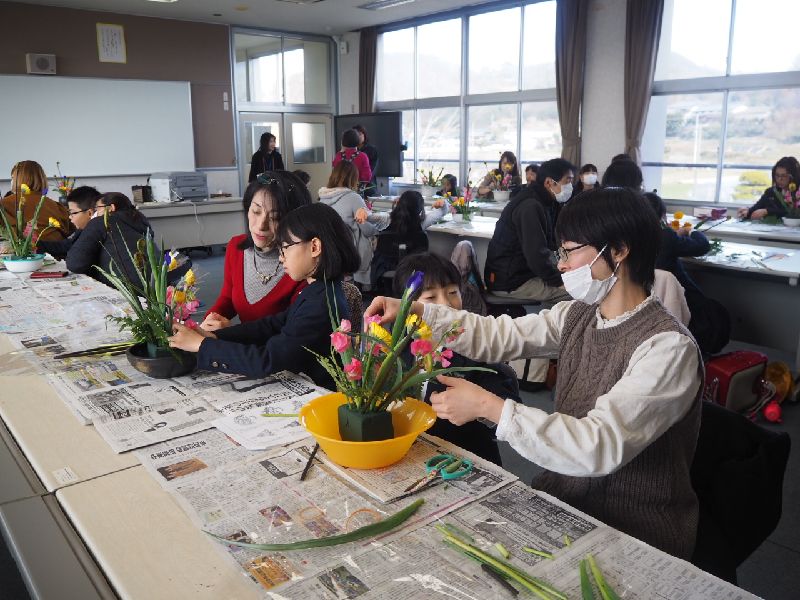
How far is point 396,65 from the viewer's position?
998cm

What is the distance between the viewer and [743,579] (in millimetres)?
2080

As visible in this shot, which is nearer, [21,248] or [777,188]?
[21,248]

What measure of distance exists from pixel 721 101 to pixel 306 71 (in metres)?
6.38

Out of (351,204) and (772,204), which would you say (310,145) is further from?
(772,204)

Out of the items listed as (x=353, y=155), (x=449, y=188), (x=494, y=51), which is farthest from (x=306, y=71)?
(x=449, y=188)

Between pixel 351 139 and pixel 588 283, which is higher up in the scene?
pixel 351 139

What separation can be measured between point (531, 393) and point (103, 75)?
747cm

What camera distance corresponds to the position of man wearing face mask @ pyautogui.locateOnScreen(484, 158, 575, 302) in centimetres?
385

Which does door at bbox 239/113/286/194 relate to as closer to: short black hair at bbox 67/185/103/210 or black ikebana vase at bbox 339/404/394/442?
short black hair at bbox 67/185/103/210


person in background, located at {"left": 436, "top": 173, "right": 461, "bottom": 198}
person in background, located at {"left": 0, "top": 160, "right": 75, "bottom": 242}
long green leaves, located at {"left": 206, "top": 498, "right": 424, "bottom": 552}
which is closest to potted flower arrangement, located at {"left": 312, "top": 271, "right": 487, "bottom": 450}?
long green leaves, located at {"left": 206, "top": 498, "right": 424, "bottom": 552}

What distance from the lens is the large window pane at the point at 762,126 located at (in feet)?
20.6

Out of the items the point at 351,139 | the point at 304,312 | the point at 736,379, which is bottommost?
the point at 736,379

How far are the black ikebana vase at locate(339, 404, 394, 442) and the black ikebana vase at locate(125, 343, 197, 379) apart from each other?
708 mm

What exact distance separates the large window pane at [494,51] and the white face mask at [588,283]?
24.7 feet
